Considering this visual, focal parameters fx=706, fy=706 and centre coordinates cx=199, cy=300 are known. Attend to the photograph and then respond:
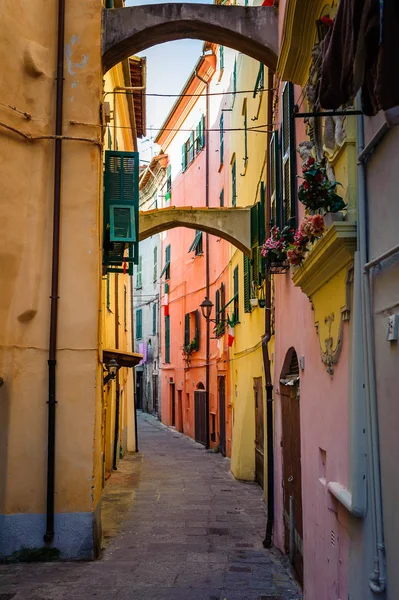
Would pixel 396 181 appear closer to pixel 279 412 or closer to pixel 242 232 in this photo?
pixel 279 412

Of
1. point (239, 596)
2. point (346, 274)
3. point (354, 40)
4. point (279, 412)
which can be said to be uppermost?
point (354, 40)

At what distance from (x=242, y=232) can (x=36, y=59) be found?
5638 millimetres

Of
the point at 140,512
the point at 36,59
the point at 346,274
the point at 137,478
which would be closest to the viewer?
the point at 346,274

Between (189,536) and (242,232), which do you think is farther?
(242,232)

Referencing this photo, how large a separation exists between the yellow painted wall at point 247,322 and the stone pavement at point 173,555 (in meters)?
0.87

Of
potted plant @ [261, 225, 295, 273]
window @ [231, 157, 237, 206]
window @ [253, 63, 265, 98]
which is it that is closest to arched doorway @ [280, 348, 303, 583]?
potted plant @ [261, 225, 295, 273]

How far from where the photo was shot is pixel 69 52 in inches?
396

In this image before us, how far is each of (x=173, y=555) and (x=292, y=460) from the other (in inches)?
82.7

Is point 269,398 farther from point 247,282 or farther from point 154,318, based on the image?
point 154,318

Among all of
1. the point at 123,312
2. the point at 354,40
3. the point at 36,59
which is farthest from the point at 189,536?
the point at 123,312

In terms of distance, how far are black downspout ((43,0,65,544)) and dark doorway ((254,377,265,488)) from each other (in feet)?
18.6

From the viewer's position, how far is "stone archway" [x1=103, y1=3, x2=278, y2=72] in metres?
10.5

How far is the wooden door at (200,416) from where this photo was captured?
80.2 ft

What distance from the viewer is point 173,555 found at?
9.26m
